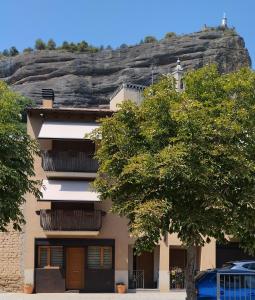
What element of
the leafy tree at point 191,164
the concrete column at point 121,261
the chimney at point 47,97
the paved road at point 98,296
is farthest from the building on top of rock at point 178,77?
the paved road at point 98,296

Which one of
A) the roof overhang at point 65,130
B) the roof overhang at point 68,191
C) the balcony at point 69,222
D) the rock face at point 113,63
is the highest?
the rock face at point 113,63

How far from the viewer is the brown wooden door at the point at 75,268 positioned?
34844 millimetres

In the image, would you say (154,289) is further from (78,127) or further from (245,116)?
(245,116)

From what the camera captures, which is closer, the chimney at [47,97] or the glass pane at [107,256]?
the glass pane at [107,256]

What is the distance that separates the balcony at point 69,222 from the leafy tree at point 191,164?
1191 centimetres

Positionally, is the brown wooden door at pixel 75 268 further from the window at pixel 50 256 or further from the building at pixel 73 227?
the window at pixel 50 256

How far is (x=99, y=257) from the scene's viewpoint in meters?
35.1

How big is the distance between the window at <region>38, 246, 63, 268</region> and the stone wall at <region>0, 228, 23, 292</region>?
4.03ft

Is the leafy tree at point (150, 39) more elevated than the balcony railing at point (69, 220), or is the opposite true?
the leafy tree at point (150, 39)

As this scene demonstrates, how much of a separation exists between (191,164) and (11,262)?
1860 cm

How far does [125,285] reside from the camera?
34.5m

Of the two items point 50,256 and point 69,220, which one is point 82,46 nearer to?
point 50,256

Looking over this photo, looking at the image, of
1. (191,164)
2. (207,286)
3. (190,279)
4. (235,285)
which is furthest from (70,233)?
(235,285)

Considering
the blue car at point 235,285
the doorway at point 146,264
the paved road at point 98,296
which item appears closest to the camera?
the blue car at point 235,285
